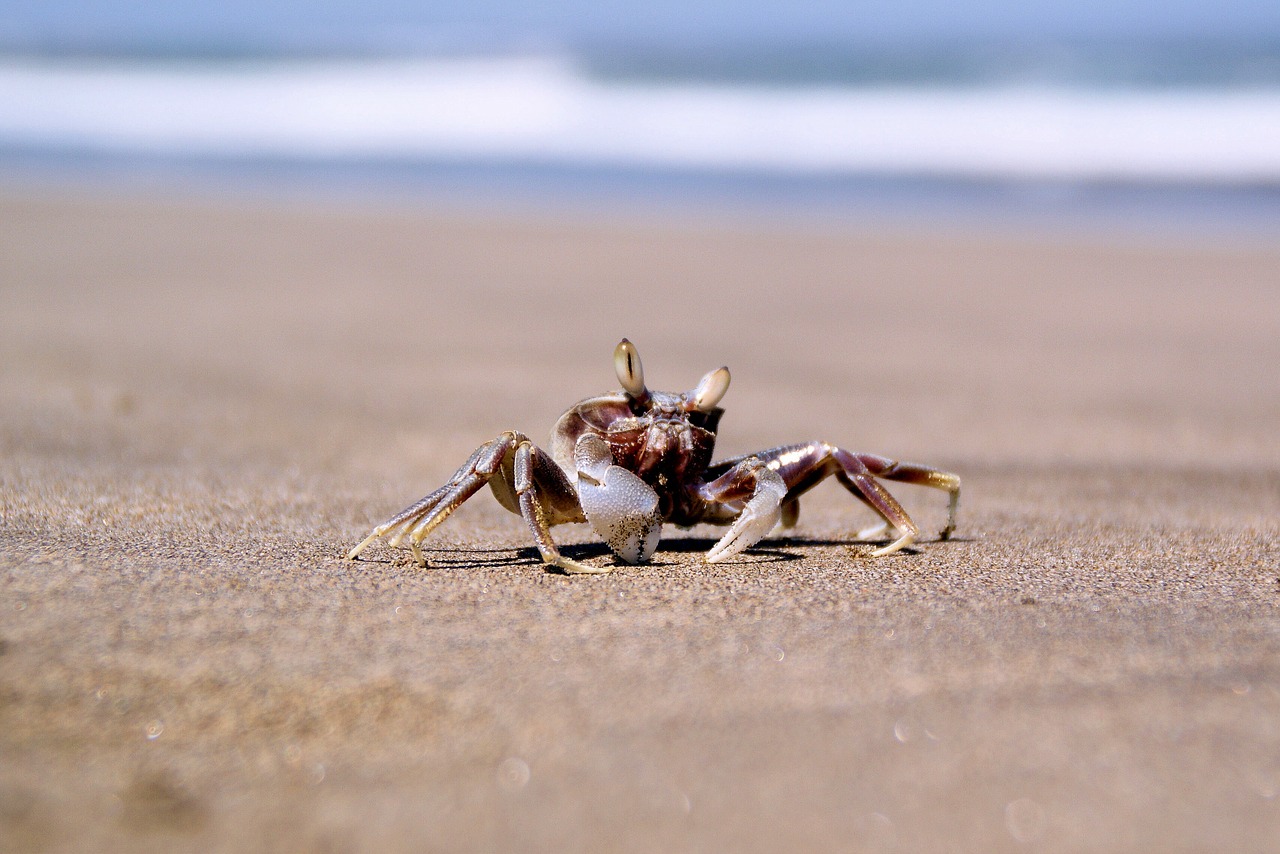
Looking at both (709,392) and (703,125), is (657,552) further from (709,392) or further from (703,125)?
(703,125)

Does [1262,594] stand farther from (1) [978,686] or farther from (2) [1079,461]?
(2) [1079,461]

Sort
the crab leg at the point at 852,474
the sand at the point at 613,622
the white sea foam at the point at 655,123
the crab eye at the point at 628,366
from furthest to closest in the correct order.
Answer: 1. the white sea foam at the point at 655,123
2. the crab leg at the point at 852,474
3. the crab eye at the point at 628,366
4. the sand at the point at 613,622

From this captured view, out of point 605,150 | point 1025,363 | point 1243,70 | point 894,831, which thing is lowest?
point 894,831

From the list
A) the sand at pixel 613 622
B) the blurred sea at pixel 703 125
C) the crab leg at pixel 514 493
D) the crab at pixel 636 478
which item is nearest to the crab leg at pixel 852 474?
the crab at pixel 636 478

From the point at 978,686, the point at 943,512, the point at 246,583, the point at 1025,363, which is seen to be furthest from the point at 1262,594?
the point at 1025,363

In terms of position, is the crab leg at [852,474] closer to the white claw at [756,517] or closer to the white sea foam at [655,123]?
the white claw at [756,517]

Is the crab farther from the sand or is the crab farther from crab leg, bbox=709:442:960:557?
the sand

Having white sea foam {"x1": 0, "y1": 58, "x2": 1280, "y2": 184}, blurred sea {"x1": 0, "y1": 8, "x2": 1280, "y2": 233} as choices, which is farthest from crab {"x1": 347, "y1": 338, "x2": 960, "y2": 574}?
white sea foam {"x1": 0, "y1": 58, "x2": 1280, "y2": 184}
